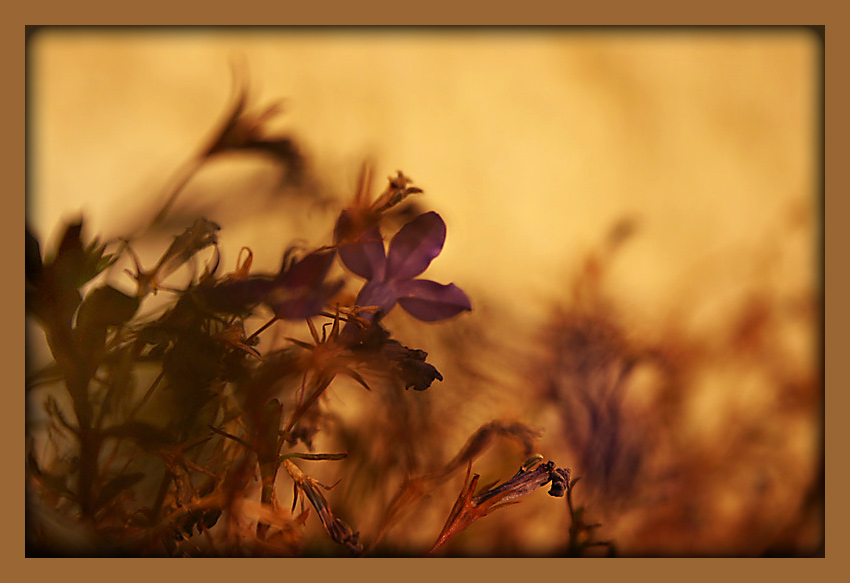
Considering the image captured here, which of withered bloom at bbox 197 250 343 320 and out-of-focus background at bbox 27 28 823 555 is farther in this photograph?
out-of-focus background at bbox 27 28 823 555

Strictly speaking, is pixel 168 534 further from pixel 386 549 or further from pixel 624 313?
pixel 624 313

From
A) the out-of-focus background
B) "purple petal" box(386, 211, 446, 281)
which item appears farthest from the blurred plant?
the out-of-focus background

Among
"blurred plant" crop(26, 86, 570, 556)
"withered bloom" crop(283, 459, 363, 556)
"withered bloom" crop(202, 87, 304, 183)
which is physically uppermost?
"withered bloom" crop(202, 87, 304, 183)

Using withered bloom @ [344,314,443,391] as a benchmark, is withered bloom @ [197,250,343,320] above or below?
above

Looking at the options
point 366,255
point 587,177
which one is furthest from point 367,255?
point 587,177

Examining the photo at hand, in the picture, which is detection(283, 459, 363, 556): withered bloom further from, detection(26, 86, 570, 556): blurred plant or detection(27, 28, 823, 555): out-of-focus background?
detection(27, 28, 823, 555): out-of-focus background

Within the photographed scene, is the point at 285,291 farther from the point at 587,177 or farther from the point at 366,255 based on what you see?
the point at 587,177

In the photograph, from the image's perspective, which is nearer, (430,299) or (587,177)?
(430,299)
